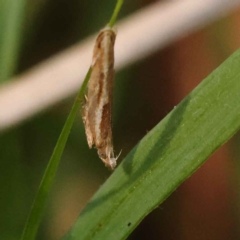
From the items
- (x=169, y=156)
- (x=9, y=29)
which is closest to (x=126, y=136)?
(x=9, y=29)

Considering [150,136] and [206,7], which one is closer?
[150,136]

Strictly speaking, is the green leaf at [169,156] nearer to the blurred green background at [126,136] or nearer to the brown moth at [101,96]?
the brown moth at [101,96]

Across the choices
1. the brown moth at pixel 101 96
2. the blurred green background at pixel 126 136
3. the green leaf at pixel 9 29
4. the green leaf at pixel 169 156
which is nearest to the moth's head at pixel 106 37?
the brown moth at pixel 101 96

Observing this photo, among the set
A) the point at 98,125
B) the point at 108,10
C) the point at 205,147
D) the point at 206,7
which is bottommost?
the point at 205,147

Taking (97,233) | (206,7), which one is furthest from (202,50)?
(97,233)

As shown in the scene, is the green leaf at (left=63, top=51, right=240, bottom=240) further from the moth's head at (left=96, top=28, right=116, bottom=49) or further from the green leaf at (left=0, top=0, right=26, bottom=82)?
the green leaf at (left=0, top=0, right=26, bottom=82)

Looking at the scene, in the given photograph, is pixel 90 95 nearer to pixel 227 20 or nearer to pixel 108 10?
pixel 108 10
